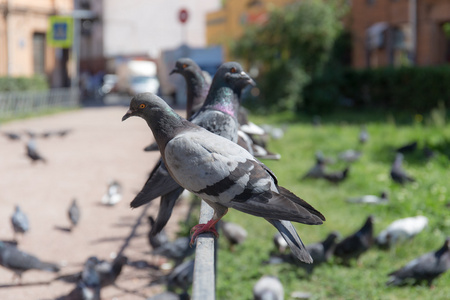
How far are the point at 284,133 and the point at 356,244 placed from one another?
748 centimetres

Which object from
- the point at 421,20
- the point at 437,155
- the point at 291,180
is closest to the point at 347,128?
the point at 437,155

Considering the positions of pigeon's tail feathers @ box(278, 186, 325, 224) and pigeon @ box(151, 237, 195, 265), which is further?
pigeon @ box(151, 237, 195, 265)

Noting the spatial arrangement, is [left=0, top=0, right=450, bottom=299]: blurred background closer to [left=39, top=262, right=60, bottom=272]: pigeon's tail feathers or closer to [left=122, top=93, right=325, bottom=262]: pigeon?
[left=39, top=262, right=60, bottom=272]: pigeon's tail feathers

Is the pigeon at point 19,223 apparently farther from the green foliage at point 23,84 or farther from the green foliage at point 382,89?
the green foliage at point 23,84

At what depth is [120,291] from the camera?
4.83m

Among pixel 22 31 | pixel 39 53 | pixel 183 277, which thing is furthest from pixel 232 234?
pixel 39 53

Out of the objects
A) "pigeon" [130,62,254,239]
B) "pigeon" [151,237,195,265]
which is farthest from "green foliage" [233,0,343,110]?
"pigeon" [130,62,254,239]

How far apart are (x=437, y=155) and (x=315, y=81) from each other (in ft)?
27.1

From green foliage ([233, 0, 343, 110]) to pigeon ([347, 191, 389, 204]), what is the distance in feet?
31.4

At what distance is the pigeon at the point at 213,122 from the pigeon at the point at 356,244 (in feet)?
8.25

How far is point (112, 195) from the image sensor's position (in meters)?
7.53

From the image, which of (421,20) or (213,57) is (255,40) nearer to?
(213,57)

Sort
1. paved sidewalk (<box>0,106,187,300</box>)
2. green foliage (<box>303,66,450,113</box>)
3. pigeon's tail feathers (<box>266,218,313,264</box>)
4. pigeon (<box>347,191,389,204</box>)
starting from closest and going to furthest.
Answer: pigeon's tail feathers (<box>266,218,313,264</box>), paved sidewalk (<box>0,106,187,300</box>), pigeon (<box>347,191,389,204</box>), green foliage (<box>303,66,450,113</box>)

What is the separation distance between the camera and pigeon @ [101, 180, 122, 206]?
24.4 ft
